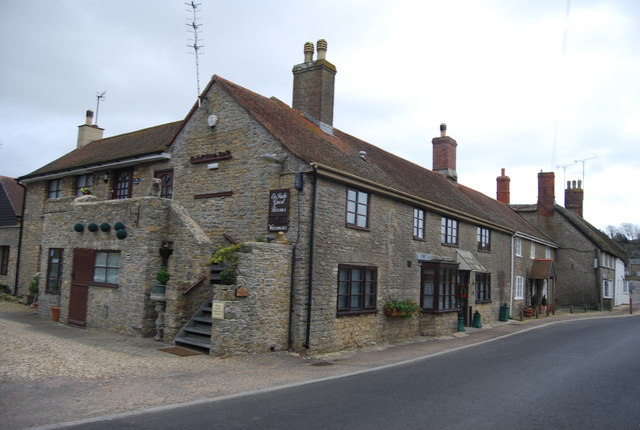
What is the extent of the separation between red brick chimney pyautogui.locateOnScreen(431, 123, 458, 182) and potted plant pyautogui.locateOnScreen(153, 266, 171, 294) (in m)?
19.1

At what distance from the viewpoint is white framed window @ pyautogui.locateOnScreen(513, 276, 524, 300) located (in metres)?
26.4

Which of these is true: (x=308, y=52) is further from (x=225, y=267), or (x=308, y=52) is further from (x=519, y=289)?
(x=519, y=289)

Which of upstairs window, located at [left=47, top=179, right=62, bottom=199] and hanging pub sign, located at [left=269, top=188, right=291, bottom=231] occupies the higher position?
upstairs window, located at [left=47, top=179, right=62, bottom=199]

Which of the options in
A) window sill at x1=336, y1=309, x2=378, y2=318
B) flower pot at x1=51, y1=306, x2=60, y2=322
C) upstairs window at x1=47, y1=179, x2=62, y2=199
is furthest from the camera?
upstairs window at x1=47, y1=179, x2=62, y2=199

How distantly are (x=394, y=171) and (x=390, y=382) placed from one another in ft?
37.5

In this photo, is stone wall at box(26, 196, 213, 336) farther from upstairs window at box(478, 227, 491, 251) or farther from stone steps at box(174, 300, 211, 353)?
upstairs window at box(478, 227, 491, 251)

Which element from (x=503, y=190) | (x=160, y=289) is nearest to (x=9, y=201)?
(x=160, y=289)

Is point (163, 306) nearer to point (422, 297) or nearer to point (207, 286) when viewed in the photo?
point (207, 286)

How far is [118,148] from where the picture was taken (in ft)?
68.9

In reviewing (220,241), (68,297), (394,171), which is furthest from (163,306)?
(394,171)

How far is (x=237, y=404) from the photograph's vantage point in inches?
287

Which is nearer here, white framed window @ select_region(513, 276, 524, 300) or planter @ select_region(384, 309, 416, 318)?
planter @ select_region(384, 309, 416, 318)

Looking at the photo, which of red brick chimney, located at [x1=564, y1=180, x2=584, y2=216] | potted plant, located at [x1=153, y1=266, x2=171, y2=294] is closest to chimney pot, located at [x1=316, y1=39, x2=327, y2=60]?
potted plant, located at [x1=153, y1=266, x2=171, y2=294]

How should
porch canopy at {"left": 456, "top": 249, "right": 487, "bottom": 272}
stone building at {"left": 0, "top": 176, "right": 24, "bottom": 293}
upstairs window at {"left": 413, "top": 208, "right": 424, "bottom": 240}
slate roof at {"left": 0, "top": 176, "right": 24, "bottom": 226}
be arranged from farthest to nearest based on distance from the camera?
1. slate roof at {"left": 0, "top": 176, "right": 24, "bottom": 226}
2. stone building at {"left": 0, "top": 176, "right": 24, "bottom": 293}
3. porch canopy at {"left": 456, "top": 249, "right": 487, "bottom": 272}
4. upstairs window at {"left": 413, "top": 208, "right": 424, "bottom": 240}
